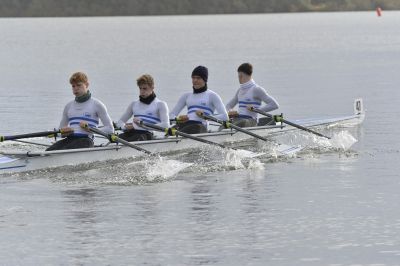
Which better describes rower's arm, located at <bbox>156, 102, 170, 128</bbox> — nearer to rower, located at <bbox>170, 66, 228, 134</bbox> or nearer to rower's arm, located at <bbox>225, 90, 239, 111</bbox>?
rower, located at <bbox>170, 66, 228, 134</bbox>

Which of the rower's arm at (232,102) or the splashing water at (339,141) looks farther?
the rower's arm at (232,102)

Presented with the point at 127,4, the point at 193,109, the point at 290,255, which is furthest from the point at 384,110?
the point at 127,4

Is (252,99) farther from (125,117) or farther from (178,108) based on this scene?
(125,117)

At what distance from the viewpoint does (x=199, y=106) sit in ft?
76.3

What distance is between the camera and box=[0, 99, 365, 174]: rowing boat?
19.4 metres

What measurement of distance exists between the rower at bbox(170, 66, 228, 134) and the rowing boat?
33 centimetres

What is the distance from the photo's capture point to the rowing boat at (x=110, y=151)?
63.8 ft

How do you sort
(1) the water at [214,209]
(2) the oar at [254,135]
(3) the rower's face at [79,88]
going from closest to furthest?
(1) the water at [214,209], (3) the rower's face at [79,88], (2) the oar at [254,135]

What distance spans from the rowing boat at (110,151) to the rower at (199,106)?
33 centimetres

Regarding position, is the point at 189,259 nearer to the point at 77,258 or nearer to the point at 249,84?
the point at 77,258

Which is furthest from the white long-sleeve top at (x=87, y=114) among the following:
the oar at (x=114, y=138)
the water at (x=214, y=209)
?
the water at (x=214, y=209)

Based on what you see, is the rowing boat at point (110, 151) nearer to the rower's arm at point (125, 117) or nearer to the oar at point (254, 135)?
the oar at point (254, 135)

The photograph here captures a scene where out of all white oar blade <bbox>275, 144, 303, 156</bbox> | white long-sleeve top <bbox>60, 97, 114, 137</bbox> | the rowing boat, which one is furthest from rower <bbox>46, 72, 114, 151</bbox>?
white oar blade <bbox>275, 144, 303, 156</bbox>

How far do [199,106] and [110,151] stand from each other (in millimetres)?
3244
